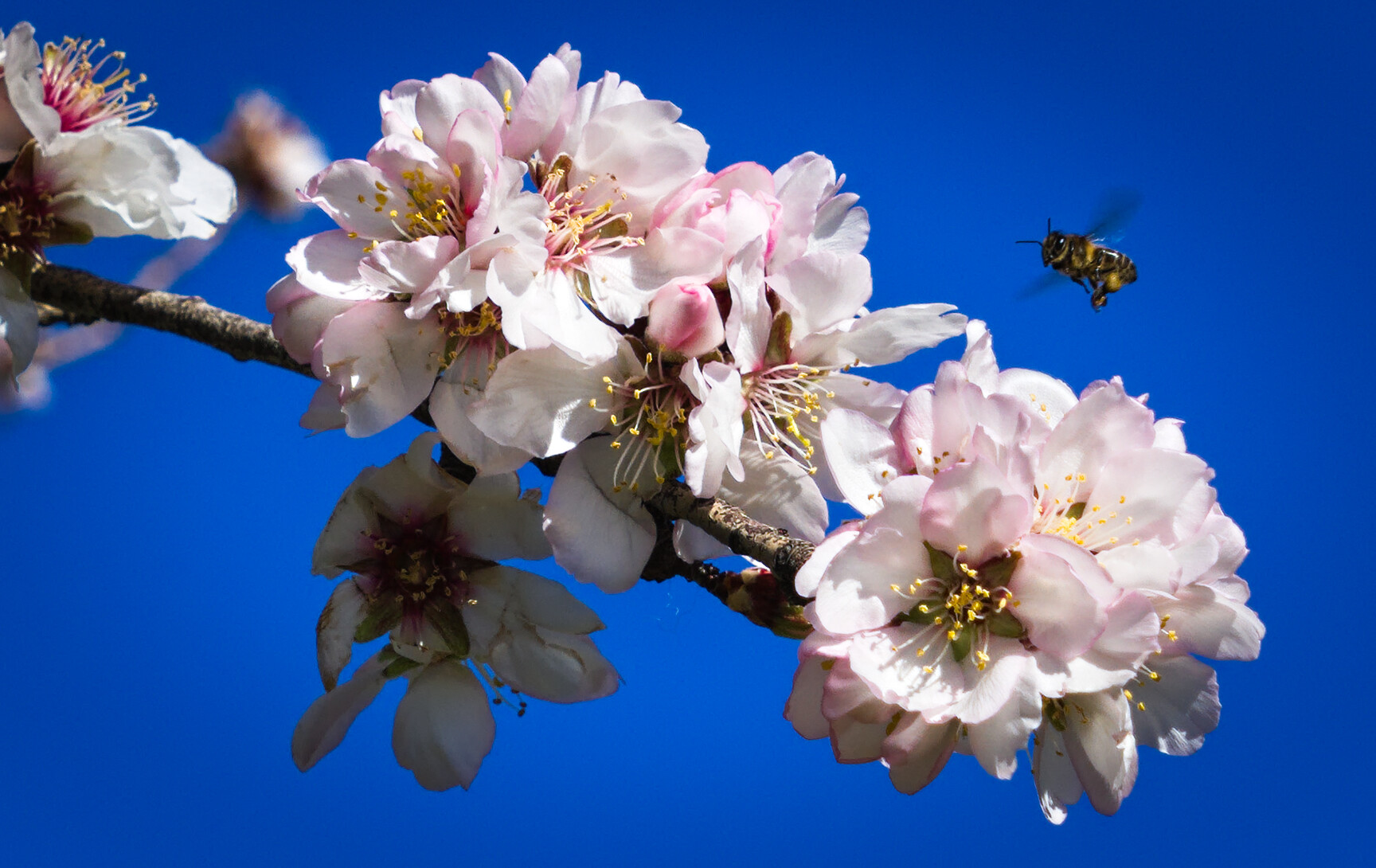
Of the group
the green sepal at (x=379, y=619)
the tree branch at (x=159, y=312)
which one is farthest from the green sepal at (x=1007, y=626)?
the tree branch at (x=159, y=312)

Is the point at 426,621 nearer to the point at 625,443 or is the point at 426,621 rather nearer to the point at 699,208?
the point at 625,443

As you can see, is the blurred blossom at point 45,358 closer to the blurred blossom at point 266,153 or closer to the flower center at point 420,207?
the blurred blossom at point 266,153

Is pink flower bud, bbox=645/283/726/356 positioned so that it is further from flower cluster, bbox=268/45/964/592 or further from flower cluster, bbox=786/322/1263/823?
flower cluster, bbox=786/322/1263/823

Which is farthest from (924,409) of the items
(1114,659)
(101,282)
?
(101,282)

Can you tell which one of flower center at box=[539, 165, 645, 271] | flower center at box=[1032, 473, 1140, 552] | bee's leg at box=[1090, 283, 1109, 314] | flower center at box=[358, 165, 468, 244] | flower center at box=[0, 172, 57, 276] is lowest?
flower center at box=[1032, 473, 1140, 552]

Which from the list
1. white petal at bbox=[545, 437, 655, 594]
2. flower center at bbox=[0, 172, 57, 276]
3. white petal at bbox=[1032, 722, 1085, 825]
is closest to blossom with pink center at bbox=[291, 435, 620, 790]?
white petal at bbox=[545, 437, 655, 594]

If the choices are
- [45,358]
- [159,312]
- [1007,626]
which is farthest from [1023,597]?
[45,358]
